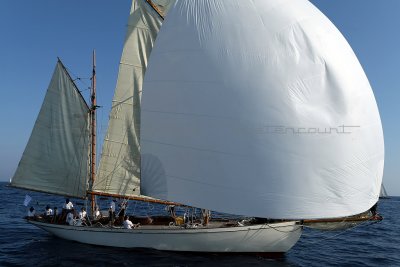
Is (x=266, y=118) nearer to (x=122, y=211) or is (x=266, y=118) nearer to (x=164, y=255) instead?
(x=164, y=255)

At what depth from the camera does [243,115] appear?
14.1 meters

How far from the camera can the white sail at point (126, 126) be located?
21.7 metres

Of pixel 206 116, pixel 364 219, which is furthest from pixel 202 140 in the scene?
pixel 364 219

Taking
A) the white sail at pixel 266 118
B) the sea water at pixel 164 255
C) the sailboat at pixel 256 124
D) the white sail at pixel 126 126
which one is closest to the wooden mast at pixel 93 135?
the white sail at pixel 126 126

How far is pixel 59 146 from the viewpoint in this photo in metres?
23.4

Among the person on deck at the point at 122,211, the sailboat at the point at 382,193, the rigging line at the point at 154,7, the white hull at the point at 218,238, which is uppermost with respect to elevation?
the rigging line at the point at 154,7

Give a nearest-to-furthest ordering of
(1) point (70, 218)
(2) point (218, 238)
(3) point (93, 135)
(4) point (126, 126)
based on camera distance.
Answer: (2) point (218, 238) < (1) point (70, 218) < (4) point (126, 126) < (3) point (93, 135)

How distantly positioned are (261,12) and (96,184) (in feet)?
48.2

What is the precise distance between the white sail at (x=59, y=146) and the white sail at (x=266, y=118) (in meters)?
9.66

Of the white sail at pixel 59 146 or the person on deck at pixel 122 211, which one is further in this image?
the white sail at pixel 59 146

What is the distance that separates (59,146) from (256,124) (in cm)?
1557

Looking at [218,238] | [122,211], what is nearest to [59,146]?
[122,211]

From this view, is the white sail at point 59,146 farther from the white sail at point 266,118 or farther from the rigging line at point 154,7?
the white sail at point 266,118

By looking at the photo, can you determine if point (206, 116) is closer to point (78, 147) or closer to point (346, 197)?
point (346, 197)
